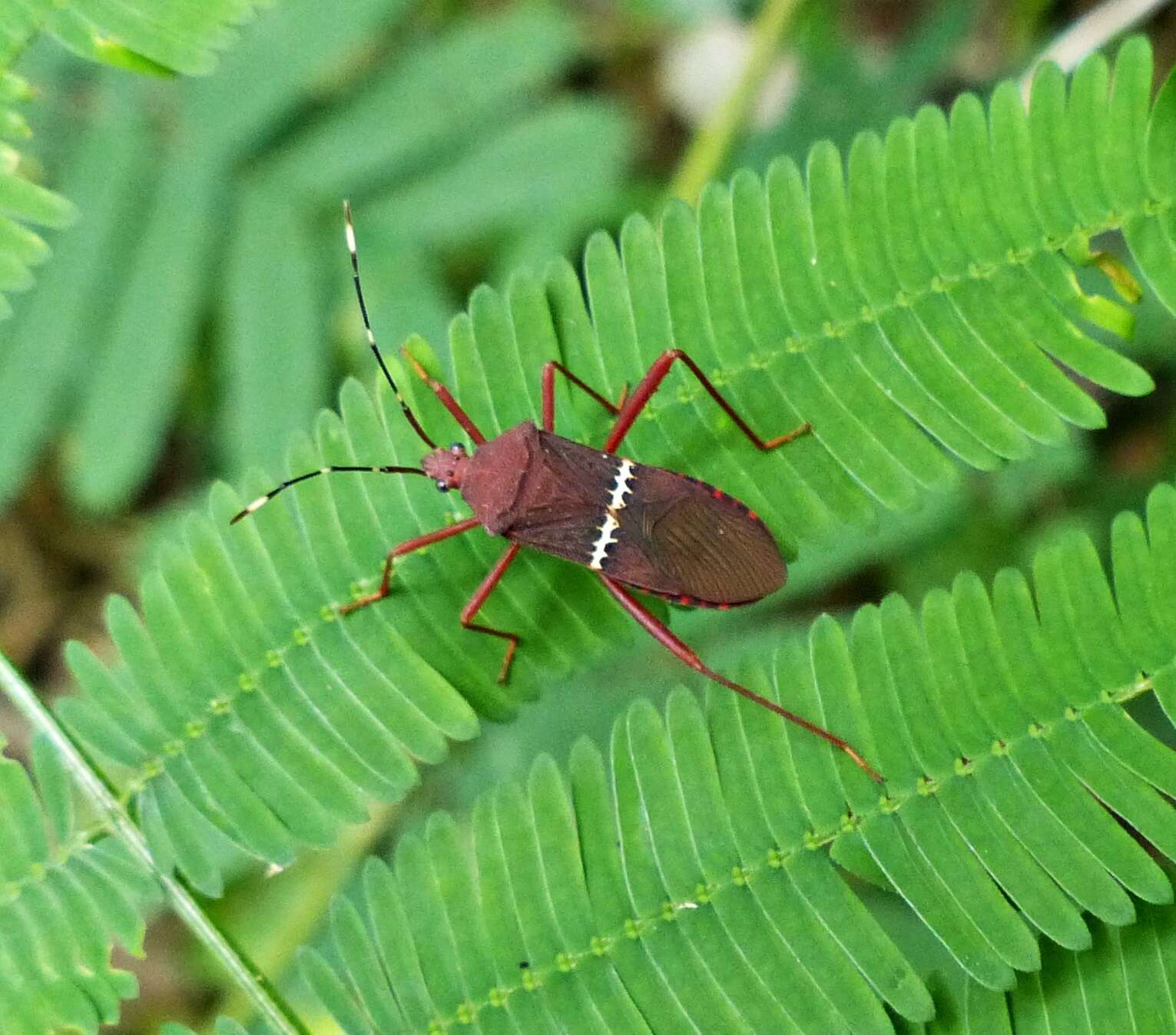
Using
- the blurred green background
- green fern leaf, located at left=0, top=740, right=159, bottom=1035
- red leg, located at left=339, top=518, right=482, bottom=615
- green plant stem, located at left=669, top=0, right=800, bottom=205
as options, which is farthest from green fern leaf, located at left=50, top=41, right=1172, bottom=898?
green plant stem, located at left=669, top=0, right=800, bottom=205

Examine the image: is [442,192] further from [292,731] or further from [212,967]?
[212,967]

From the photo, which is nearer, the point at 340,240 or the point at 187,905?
the point at 187,905

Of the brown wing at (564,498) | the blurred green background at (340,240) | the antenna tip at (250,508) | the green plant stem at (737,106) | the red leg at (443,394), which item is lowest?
the antenna tip at (250,508)

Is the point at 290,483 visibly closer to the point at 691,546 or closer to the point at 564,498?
the point at 564,498

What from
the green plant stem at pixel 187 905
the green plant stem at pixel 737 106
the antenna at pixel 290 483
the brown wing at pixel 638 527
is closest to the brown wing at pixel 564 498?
the brown wing at pixel 638 527

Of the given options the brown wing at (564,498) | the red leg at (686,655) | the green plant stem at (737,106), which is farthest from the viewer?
the green plant stem at (737,106)

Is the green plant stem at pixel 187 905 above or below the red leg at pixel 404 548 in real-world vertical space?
below

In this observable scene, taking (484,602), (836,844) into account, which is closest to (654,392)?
(484,602)

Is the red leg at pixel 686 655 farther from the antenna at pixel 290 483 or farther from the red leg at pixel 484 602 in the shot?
the antenna at pixel 290 483
